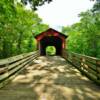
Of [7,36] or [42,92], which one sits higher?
[7,36]

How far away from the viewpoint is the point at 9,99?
550 centimetres

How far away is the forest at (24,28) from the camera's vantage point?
17059mm

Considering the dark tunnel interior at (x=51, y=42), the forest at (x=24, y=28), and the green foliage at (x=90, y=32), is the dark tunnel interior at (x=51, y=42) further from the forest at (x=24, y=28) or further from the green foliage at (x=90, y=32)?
the green foliage at (x=90, y=32)

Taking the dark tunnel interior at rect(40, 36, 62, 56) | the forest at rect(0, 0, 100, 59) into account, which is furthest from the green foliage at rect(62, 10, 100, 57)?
the dark tunnel interior at rect(40, 36, 62, 56)

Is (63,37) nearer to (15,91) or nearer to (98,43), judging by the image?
(98,43)

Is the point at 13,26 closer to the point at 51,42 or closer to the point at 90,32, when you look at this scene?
the point at 51,42

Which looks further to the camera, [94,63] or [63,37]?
[63,37]

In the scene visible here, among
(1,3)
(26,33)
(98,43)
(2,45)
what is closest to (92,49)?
(98,43)

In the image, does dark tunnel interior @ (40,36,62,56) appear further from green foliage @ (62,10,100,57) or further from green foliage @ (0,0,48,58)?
green foliage @ (62,10,100,57)

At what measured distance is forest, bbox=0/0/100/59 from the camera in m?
17.1

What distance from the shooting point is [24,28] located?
3566cm

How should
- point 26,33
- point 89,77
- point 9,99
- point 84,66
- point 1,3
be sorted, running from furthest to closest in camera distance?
point 26,33
point 1,3
point 84,66
point 89,77
point 9,99

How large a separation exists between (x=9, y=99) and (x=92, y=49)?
39069mm

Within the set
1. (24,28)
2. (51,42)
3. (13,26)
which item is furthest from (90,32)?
(13,26)
